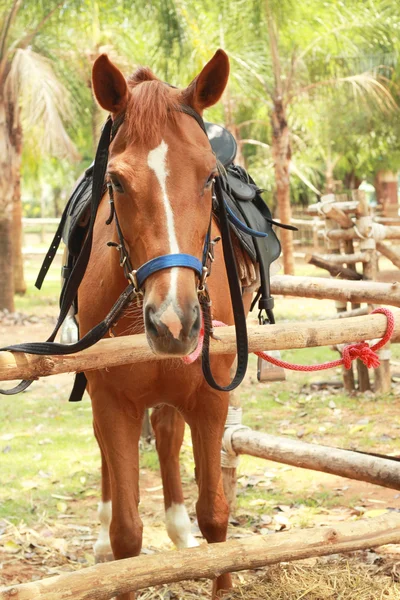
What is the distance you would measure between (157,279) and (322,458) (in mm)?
2310

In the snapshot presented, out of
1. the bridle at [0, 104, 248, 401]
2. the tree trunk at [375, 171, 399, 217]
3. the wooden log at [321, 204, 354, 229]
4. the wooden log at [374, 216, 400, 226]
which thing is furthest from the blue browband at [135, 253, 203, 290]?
the tree trunk at [375, 171, 399, 217]

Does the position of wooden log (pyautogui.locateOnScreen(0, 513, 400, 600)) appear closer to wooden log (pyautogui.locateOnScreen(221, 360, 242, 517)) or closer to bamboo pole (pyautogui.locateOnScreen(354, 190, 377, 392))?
wooden log (pyautogui.locateOnScreen(221, 360, 242, 517))

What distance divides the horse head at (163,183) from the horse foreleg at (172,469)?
2009mm

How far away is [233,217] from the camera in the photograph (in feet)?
10.8

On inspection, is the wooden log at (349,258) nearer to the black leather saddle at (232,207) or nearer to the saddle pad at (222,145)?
the black leather saddle at (232,207)

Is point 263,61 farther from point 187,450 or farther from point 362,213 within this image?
point 187,450

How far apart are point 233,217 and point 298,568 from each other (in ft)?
5.71

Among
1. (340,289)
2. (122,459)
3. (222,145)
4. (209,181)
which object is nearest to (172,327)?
(209,181)

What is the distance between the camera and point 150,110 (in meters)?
2.56

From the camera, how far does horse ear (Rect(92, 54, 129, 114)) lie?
2.53m

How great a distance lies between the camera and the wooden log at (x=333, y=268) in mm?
7379

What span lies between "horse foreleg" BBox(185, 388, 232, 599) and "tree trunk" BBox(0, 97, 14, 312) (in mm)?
11566

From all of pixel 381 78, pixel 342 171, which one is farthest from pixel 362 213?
pixel 342 171

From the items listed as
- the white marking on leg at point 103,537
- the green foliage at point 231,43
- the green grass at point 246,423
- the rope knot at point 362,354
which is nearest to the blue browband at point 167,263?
the rope knot at point 362,354
